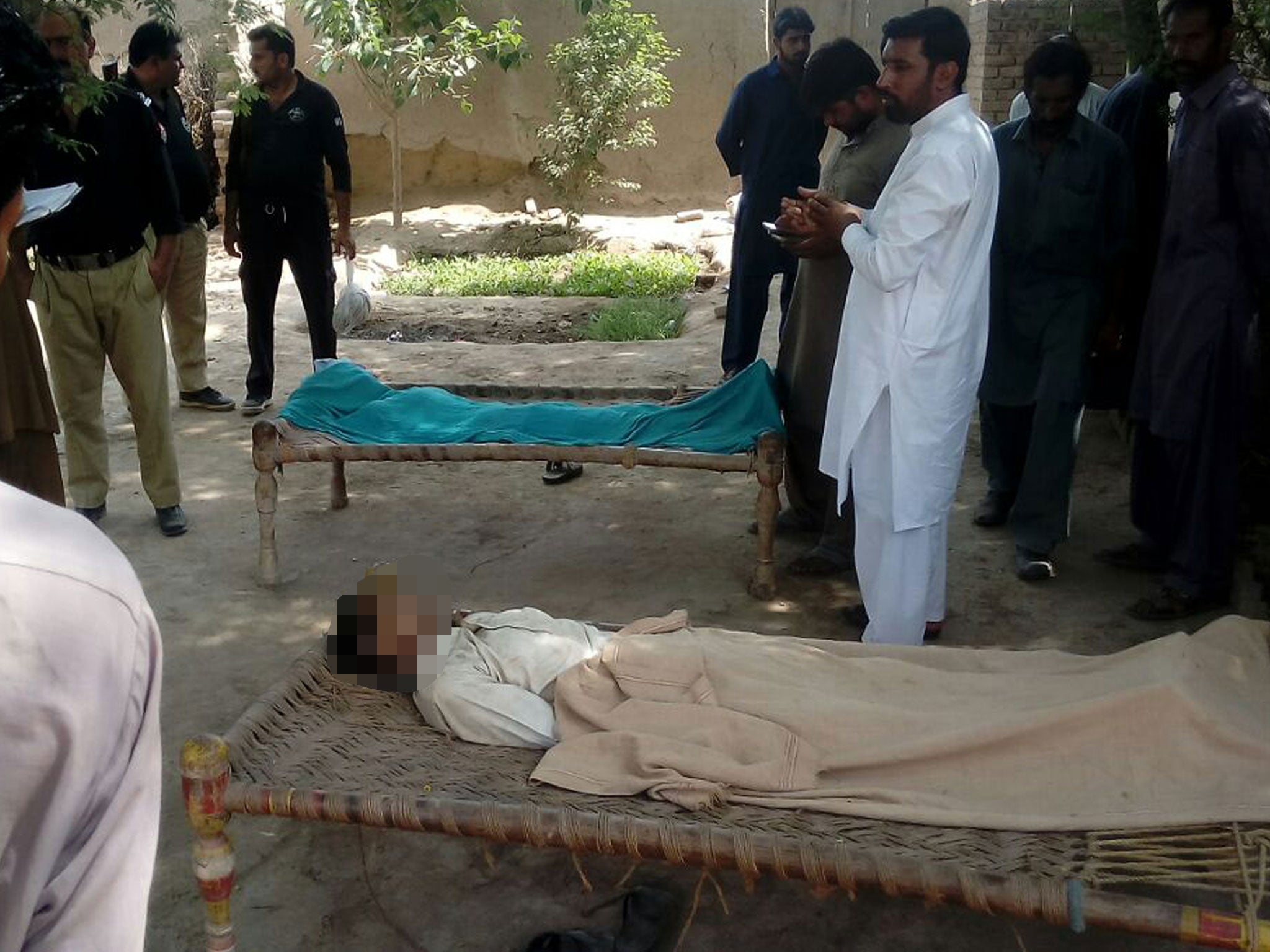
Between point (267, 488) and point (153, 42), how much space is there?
2375 mm

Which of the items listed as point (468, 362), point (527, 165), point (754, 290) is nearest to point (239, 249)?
point (468, 362)

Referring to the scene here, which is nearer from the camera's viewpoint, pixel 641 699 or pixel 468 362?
pixel 641 699

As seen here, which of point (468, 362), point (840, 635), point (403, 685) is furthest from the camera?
point (468, 362)

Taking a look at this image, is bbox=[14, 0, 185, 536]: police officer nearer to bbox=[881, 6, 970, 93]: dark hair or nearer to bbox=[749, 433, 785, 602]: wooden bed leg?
bbox=[749, 433, 785, 602]: wooden bed leg

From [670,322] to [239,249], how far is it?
297 cm

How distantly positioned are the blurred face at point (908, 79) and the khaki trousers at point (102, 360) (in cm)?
289

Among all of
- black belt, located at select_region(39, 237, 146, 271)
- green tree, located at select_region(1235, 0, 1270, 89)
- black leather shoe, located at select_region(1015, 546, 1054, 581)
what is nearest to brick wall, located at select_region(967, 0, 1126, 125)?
green tree, located at select_region(1235, 0, 1270, 89)

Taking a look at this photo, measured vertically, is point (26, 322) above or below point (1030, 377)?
above

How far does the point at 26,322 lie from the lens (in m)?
3.65

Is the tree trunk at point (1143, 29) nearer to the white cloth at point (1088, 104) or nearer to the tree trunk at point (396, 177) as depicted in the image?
the white cloth at point (1088, 104)

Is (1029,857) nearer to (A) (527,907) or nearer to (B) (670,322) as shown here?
(A) (527,907)

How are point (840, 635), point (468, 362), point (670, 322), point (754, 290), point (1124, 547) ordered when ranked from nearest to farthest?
point (840, 635)
point (1124, 547)
point (754, 290)
point (468, 362)
point (670, 322)

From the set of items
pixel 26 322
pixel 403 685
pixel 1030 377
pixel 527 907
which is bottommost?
pixel 527 907

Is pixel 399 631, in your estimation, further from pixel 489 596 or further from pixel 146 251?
pixel 146 251
